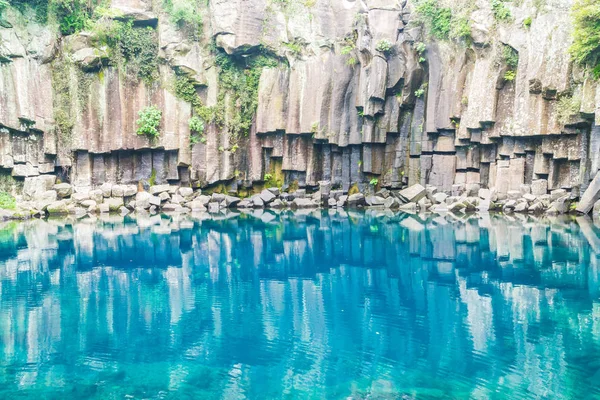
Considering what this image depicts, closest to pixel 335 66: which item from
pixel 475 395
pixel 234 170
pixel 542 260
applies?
pixel 234 170

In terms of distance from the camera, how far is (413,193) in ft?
95.5

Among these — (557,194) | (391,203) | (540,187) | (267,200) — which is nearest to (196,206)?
(267,200)

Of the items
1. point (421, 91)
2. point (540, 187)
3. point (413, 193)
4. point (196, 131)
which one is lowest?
point (413, 193)

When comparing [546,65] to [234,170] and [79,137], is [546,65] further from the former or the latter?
[79,137]

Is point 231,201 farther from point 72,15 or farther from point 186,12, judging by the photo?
point 72,15

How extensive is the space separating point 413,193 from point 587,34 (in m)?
11.3

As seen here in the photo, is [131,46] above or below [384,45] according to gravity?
above

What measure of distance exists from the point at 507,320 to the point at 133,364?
5.48 meters

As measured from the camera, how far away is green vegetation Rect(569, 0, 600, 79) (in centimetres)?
1973

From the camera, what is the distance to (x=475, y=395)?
605 centimetres

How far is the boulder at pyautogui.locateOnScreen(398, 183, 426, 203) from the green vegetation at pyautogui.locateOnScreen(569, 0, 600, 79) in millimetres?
9923

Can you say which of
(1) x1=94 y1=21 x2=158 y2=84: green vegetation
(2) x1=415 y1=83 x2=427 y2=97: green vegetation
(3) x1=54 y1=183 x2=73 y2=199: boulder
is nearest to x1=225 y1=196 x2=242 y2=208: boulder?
(1) x1=94 y1=21 x2=158 y2=84: green vegetation

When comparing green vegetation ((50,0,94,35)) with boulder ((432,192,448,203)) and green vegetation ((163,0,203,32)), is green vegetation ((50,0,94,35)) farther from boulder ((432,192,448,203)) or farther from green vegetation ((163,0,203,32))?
boulder ((432,192,448,203))

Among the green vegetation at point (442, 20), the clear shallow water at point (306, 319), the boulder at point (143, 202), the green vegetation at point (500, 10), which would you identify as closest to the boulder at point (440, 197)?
the green vegetation at point (442, 20)
